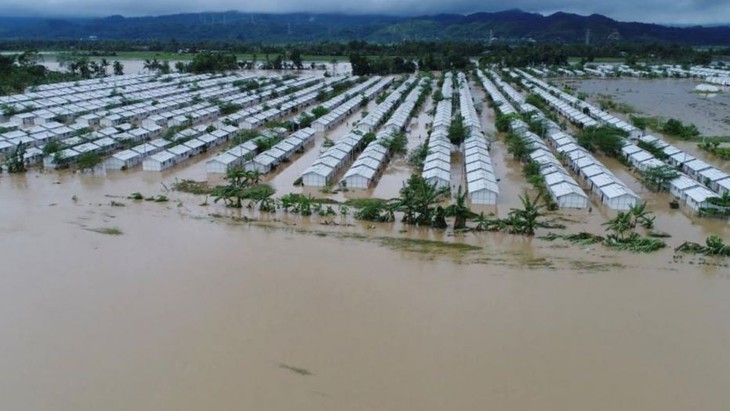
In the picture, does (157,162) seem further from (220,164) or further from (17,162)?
(17,162)

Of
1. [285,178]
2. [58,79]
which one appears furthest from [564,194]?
[58,79]

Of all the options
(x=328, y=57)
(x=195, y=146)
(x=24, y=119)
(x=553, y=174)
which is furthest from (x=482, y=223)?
(x=328, y=57)

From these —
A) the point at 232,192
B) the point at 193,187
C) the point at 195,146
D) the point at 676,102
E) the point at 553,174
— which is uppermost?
the point at 676,102

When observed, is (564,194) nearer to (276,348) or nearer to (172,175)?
(276,348)

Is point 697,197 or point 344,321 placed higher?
point 697,197

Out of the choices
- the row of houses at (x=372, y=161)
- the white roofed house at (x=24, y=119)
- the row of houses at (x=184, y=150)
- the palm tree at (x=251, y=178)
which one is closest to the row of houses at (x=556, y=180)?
the row of houses at (x=372, y=161)

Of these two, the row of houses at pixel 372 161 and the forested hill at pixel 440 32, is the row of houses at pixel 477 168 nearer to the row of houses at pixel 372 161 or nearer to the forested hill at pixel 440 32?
the row of houses at pixel 372 161
